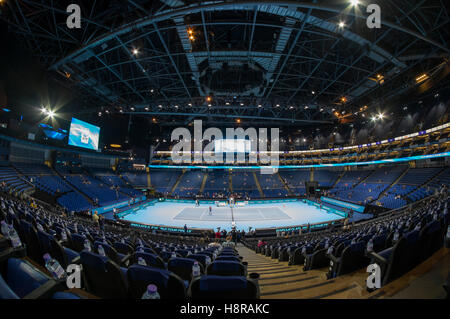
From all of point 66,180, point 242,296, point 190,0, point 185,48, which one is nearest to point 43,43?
point 185,48

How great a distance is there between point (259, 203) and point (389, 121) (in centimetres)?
2635

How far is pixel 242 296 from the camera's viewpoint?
1692 mm

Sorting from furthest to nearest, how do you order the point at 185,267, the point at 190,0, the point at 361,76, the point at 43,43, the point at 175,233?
the point at 361,76, the point at 175,233, the point at 43,43, the point at 190,0, the point at 185,267

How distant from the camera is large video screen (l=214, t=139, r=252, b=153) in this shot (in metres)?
38.9

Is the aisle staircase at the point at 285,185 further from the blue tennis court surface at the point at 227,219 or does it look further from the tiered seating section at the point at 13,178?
the tiered seating section at the point at 13,178

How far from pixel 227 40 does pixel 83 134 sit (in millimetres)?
23886

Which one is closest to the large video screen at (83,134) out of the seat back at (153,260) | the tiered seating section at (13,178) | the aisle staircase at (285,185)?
the tiered seating section at (13,178)

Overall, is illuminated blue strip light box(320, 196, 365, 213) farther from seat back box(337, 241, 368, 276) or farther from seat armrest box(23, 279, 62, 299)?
seat armrest box(23, 279, 62, 299)

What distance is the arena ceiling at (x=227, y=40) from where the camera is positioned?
1016cm

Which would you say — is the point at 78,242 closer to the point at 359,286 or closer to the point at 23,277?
the point at 23,277

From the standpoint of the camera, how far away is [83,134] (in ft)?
79.1

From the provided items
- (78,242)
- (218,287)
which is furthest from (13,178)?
(218,287)

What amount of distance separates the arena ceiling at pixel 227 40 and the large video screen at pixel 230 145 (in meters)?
18.4
